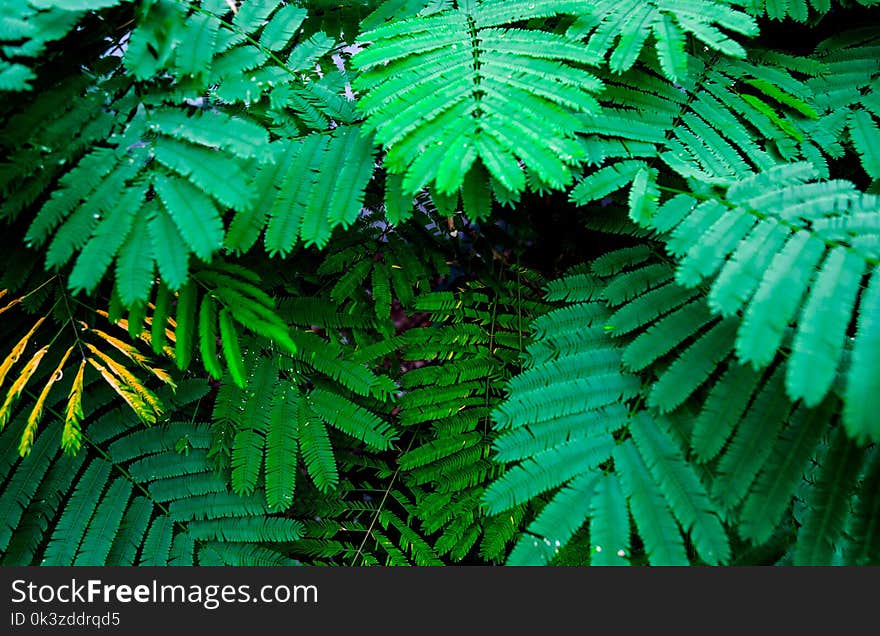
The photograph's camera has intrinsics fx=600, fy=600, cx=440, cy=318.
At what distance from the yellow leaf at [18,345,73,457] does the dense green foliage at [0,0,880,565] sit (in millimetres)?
11

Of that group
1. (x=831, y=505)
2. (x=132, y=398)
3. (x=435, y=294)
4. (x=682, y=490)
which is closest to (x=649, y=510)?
(x=682, y=490)

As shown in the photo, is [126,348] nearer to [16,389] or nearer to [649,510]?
[16,389]

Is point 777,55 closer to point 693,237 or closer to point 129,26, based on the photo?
point 693,237

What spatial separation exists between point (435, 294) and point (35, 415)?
1148mm

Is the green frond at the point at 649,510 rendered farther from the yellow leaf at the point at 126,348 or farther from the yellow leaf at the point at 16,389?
the yellow leaf at the point at 16,389

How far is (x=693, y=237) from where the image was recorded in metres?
1.31

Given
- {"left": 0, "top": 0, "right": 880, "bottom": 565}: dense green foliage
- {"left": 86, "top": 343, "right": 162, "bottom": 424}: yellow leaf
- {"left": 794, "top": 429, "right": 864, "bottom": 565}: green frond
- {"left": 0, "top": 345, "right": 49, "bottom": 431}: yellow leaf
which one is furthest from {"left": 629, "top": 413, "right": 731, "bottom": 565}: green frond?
{"left": 0, "top": 345, "right": 49, "bottom": 431}: yellow leaf

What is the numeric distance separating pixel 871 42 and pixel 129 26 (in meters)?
2.25

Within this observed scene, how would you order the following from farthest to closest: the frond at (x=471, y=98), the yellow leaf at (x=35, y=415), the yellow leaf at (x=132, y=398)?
the yellow leaf at (x=132, y=398) < the yellow leaf at (x=35, y=415) < the frond at (x=471, y=98)

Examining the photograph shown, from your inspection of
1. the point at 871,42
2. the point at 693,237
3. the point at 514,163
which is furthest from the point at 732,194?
the point at 871,42

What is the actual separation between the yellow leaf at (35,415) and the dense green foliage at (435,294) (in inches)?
0.4

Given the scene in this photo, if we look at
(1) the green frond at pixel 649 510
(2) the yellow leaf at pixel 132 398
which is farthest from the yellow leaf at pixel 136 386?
(1) the green frond at pixel 649 510

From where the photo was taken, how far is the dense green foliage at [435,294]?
4.15 ft

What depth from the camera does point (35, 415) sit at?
1529 mm
